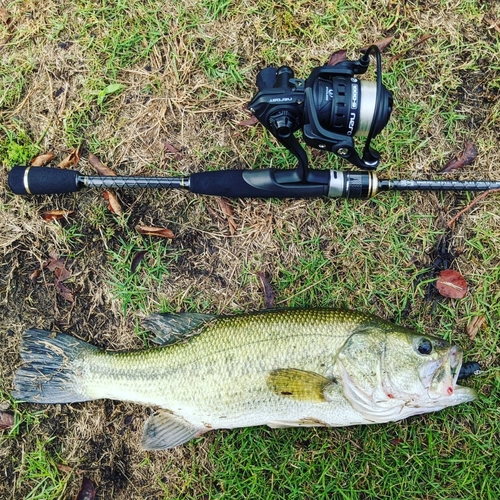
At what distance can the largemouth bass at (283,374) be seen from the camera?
2.92m

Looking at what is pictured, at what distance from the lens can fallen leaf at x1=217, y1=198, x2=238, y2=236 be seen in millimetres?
3520

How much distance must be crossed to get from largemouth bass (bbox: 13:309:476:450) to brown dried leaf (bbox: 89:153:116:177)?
1.27m

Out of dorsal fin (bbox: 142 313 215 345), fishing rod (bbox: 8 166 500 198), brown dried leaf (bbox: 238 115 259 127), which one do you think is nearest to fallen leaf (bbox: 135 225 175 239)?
fishing rod (bbox: 8 166 500 198)

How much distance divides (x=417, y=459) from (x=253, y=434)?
115cm

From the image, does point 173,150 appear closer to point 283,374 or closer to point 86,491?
point 283,374

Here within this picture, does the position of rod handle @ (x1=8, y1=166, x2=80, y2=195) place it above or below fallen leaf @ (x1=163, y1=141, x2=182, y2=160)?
below

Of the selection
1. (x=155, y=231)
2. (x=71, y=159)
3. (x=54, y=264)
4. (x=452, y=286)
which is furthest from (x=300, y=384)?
(x=71, y=159)

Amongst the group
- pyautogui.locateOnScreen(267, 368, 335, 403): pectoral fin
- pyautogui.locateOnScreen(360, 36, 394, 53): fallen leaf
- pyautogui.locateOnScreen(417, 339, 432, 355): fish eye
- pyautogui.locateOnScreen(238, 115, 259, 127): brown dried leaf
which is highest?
pyautogui.locateOnScreen(360, 36, 394, 53): fallen leaf

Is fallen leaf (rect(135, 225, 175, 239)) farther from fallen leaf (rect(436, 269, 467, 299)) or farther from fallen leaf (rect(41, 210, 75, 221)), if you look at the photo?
fallen leaf (rect(436, 269, 467, 299))

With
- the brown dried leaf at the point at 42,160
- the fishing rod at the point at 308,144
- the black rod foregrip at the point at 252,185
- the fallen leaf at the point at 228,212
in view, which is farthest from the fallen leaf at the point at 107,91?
the fallen leaf at the point at 228,212

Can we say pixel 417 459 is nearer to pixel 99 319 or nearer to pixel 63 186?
pixel 99 319

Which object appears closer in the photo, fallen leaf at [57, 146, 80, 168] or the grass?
the grass

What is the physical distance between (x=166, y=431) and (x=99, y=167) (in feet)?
6.26

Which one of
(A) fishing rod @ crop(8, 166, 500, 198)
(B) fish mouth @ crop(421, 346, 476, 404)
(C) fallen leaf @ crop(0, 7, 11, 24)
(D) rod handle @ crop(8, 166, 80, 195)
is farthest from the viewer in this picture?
(C) fallen leaf @ crop(0, 7, 11, 24)
